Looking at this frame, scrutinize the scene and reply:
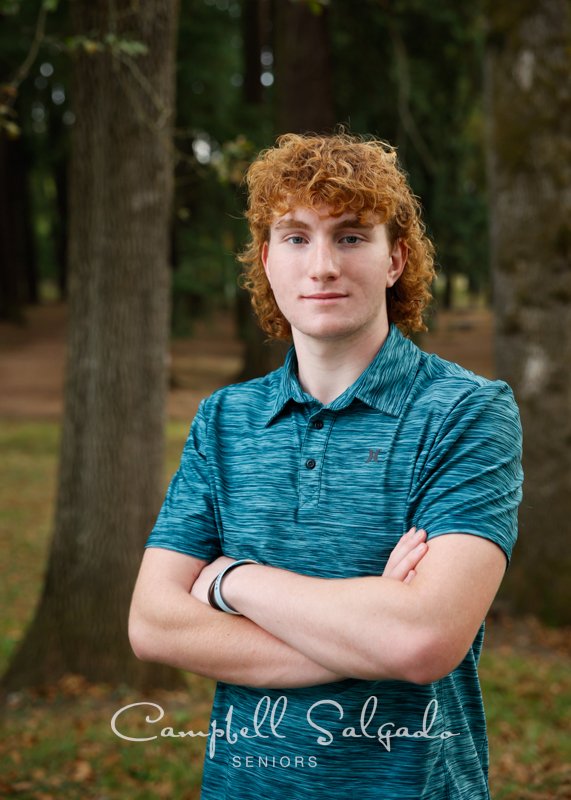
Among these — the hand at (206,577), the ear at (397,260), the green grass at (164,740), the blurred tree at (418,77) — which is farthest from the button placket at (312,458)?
the blurred tree at (418,77)

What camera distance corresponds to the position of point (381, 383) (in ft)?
7.68

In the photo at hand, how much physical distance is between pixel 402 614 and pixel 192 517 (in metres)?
0.66

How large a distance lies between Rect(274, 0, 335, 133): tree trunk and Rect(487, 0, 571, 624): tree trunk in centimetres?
337

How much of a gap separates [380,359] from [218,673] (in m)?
0.86

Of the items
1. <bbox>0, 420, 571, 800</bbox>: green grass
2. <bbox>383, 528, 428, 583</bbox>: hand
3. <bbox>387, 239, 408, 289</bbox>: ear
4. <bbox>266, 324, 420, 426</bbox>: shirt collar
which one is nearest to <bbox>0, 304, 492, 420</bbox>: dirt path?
<bbox>0, 420, 571, 800</bbox>: green grass

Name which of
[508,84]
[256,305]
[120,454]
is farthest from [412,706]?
[508,84]

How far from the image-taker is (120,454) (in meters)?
6.30

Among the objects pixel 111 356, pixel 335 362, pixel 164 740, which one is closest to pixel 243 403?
pixel 335 362

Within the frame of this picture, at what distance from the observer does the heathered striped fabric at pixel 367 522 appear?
2213 mm

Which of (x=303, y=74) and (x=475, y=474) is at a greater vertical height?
(x=303, y=74)

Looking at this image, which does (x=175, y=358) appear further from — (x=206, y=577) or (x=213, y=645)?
(x=213, y=645)

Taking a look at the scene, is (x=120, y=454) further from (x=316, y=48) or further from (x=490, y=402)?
(x=316, y=48)

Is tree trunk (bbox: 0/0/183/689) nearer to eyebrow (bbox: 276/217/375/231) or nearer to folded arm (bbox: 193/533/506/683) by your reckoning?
eyebrow (bbox: 276/217/375/231)

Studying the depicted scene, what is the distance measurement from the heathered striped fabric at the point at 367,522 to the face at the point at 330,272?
0.14 metres
